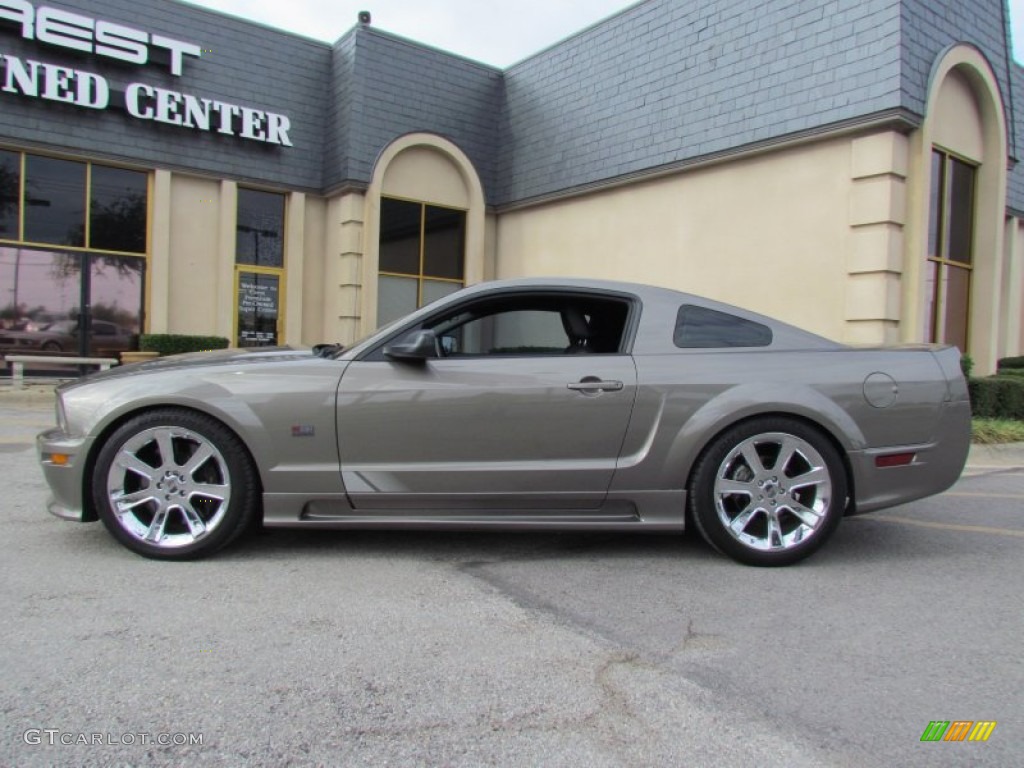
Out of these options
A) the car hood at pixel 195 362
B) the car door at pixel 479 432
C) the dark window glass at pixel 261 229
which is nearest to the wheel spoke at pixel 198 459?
the car hood at pixel 195 362

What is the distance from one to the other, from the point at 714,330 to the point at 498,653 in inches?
86.3

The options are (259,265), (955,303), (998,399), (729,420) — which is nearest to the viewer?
(729,420)

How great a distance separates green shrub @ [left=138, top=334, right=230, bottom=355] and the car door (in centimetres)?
1011

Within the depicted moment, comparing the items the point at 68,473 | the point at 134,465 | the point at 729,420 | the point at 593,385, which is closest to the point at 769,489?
the point at 729,420

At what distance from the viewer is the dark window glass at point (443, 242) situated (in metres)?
15.6

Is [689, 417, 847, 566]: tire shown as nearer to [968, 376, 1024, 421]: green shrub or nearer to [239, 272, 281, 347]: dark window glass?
[968, 376, 1024, 421]: green shrub

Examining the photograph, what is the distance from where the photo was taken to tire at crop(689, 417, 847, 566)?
3977 mm

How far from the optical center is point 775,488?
3.98m

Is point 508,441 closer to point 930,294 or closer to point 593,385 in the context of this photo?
point 593,385

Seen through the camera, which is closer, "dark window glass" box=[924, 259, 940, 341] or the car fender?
the car fender

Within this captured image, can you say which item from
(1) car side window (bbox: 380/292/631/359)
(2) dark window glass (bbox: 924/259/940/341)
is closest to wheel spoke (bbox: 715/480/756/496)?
(1) car side window (bbox: 380/292/631/359)

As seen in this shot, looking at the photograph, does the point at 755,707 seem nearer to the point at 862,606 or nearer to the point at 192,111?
the point at 862,606

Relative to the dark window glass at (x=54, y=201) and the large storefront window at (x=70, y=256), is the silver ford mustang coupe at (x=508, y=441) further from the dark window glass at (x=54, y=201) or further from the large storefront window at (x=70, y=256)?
the dark window glass at (x=54, y=201)

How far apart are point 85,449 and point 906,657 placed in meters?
3.87
